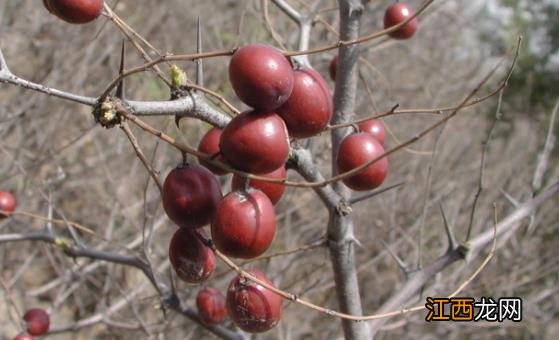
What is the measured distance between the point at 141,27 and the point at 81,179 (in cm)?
122

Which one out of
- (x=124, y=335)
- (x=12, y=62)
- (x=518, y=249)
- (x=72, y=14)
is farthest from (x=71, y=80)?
(x=518, y=249)

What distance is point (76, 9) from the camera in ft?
3.66

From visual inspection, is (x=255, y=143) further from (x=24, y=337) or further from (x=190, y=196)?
(x=24, y=337)

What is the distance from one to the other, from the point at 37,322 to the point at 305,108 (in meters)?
1.59

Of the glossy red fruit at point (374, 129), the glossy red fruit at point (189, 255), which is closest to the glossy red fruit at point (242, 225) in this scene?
the glossy red fruit at point (189, 255)

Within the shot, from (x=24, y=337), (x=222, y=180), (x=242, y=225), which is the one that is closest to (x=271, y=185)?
(x=242, y=225)

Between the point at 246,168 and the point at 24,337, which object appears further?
the point at 24,337

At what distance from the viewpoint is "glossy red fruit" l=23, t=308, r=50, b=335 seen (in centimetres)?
221

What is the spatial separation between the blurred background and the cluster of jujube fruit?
1.44 metres

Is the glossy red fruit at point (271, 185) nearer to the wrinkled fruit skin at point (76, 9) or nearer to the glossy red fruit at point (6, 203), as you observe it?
the wrinkled fruit skin at point (76, 9)

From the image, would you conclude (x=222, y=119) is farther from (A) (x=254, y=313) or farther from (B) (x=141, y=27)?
(B) (x=141, y=27)

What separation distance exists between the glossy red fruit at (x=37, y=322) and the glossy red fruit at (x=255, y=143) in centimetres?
151

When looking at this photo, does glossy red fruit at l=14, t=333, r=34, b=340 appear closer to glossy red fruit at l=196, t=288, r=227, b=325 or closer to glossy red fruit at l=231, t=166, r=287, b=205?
glossy red fruit at l=196, t=288, r=227, b=325

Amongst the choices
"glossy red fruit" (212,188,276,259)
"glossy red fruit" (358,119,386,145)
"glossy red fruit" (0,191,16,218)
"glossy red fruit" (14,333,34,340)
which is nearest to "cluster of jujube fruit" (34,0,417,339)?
"glossy red fruit" (212,188,276,259)
